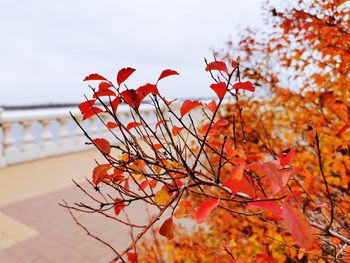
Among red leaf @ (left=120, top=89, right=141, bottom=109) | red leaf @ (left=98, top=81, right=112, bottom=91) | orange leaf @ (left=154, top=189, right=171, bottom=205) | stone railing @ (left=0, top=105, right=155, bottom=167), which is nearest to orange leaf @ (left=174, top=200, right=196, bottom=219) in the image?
orange leaf @ (left=154, top=189, right=171, bottom=205)

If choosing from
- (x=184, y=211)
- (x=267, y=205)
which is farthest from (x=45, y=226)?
(x=267, y=205)

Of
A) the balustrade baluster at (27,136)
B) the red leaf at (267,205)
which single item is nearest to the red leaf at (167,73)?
the red leaf at (267,205)

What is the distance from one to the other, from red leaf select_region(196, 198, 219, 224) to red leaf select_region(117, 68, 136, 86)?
524 mm

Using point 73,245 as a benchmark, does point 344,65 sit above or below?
above

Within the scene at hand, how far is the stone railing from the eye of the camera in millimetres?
7680

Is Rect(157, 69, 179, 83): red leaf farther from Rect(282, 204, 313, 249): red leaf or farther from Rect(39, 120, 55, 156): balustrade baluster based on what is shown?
Rect(39, 120, 55, 156): balustrade baluster

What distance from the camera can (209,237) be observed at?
14.2 feet

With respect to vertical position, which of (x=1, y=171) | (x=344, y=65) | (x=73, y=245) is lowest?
(x=73, y=245)

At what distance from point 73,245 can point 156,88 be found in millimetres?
3138

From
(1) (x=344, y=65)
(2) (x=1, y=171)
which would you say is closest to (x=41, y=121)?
(2) (x=1, y=171)

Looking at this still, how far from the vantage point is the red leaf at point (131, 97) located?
1184 mm

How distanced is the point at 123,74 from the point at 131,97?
4.0 inches

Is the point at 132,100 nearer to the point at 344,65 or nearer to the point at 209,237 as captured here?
the point at 344,65

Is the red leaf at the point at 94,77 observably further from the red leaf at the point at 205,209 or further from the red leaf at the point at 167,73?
the red leaf at the point at 205,209
